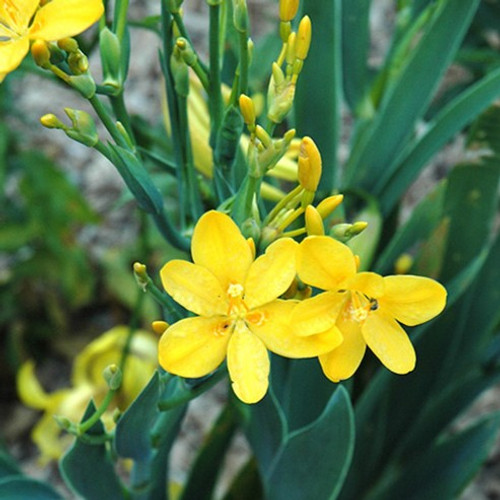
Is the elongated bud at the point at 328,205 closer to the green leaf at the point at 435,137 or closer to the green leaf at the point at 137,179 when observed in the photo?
the green leaf at the point at 137,179

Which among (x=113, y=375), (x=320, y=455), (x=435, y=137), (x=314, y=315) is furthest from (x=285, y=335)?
(x=435, y=137)

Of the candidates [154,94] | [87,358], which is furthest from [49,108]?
[87,358]

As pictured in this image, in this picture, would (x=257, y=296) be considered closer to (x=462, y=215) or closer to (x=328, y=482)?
(x=328, y=482)

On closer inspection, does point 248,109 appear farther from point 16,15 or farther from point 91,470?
point 91,470

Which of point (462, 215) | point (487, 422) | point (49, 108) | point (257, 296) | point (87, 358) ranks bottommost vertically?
point (49, 108)

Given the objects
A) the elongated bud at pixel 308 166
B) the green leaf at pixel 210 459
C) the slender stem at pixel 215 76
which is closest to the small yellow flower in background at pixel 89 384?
the green leaf at pixel 210 459

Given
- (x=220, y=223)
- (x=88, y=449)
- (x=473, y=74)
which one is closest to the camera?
(x=220, y=223)
